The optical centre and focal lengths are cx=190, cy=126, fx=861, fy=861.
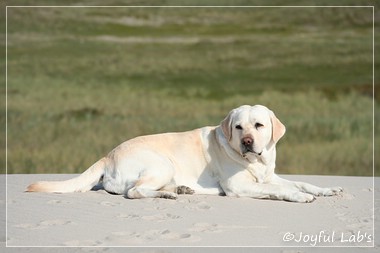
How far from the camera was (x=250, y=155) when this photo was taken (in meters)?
8.41

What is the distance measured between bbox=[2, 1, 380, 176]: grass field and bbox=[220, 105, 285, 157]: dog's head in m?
5.92

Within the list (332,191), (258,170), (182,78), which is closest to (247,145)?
(258,170)

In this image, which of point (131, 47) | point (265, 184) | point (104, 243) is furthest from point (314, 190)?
point (131, 47)

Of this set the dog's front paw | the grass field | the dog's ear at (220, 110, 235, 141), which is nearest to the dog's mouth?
the dog's ear at (220, 110, 235, 141)

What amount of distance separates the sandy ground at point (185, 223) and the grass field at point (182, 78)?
5881 millimetres

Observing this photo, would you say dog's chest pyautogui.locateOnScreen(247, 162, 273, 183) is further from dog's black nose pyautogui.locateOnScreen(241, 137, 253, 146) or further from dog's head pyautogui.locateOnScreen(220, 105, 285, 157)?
dog's black nose pyautogui.locateOnScreen(241, 137, 253, 146)

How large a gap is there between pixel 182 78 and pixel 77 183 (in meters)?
22.8

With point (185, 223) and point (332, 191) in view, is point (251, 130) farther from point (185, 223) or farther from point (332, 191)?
point (185, 223)

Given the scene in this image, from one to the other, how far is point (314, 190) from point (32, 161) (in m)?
6.52

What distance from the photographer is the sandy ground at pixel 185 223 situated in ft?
21.0

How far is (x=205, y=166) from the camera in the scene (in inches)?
341

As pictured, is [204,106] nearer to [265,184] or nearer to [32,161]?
[32,161]

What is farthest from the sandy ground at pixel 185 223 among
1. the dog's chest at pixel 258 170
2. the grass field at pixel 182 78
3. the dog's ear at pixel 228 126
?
the grass field at pixel 182 78

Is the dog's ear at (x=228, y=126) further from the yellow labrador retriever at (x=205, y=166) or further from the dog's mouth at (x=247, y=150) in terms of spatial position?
the dog's mouth at (x=247, y=150)
